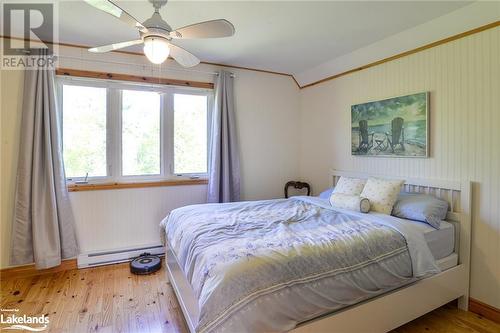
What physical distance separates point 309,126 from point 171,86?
81.7 inches

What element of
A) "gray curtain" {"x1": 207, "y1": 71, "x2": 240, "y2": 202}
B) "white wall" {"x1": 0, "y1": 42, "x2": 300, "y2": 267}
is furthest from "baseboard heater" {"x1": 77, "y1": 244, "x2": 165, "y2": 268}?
"gray curtain" {"x1": 207, "y1": 71, "x2": 240, "y2": 202}

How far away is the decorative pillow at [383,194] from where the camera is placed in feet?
8.25

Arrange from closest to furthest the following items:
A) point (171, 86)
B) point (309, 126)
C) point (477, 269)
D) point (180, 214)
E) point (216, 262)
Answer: point (216, 262) → point (477, 269) → point (180, 214) → point (171, 86) → point (309, 126)

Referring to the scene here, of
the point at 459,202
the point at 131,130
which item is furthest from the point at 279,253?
the point at 131,130

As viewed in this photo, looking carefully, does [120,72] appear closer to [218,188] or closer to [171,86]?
[171,86]

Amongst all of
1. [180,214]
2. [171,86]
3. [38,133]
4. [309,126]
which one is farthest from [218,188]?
[38,133]

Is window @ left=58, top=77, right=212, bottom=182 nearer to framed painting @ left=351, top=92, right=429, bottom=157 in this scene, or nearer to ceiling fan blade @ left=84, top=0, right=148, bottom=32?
ceiling fan blade @ left=84, top=0, right=148, bottom=32

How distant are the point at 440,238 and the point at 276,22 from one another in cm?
234

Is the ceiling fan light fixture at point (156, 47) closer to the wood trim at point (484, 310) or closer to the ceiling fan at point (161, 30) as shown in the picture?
the ceiling fan at point (161, 30)

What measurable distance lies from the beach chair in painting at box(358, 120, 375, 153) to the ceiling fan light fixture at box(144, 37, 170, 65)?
236cm

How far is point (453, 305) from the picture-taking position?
243 cm

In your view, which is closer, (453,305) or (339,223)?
(339,223)

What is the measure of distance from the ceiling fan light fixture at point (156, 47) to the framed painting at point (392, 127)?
91.8 inches

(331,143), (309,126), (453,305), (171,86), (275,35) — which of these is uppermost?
(275,35)
